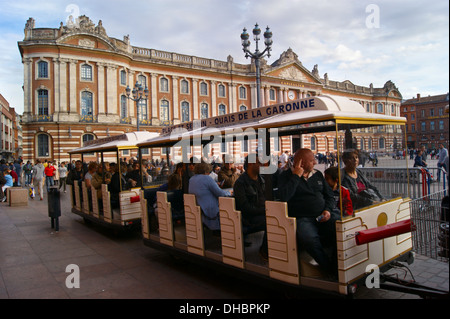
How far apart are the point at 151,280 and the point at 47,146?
32.1 meters

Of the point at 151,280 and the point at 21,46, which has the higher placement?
the point at 21,46

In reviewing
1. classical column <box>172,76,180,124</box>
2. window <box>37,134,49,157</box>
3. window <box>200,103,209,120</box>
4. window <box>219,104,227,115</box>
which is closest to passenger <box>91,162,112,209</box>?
window <box>37,134,49,157</box>

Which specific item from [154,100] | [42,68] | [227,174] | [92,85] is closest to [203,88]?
[154,100]

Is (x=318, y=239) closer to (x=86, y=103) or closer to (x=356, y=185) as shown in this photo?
(x=356, y=185)

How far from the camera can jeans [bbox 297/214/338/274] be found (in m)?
3.64

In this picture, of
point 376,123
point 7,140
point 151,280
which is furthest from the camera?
point 7,140

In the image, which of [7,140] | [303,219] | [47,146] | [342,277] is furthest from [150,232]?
[7,140]

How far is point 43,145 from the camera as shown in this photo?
106ft

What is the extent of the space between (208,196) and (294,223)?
1.92 m

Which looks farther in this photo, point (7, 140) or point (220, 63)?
point (7, 140)

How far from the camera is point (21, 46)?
3153 cm

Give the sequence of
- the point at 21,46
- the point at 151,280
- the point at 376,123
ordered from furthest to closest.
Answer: the point at 21,46 < the point at 151,280 < the point at 376,123
